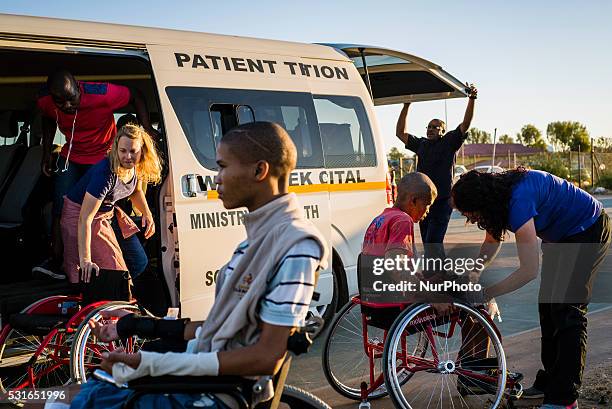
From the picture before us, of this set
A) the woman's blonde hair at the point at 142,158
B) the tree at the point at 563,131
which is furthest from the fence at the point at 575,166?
the tree at the point at 563,131

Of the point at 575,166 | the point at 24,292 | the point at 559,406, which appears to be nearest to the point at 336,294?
the point at 24,292

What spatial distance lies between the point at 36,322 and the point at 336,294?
2.91 meters

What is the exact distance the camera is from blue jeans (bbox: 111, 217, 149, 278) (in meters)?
5.97

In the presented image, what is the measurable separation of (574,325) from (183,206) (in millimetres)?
2722

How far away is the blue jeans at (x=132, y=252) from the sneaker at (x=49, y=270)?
31.5 inches

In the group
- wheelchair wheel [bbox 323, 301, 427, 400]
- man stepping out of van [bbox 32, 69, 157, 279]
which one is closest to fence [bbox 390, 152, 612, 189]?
man stepping out of van [bbox 32, 69, 157, 279]

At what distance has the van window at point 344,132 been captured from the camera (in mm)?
7156

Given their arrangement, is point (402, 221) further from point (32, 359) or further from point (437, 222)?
point (437, 222)

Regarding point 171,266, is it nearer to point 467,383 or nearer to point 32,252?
point 32,252

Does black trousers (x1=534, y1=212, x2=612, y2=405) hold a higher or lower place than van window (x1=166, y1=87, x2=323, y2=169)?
lower

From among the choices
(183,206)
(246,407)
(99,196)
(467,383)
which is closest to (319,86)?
(183,206)

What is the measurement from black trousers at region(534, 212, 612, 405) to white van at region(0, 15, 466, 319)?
7.81ft

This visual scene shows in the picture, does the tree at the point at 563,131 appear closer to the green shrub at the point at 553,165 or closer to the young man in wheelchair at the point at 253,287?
the green shrub at the point at 553,165

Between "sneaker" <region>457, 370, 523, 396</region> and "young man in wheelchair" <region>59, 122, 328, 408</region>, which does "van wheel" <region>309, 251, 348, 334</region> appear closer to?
"sneaker" <region>457, 370, 523, 396</region>
